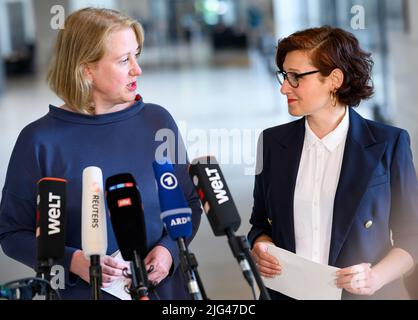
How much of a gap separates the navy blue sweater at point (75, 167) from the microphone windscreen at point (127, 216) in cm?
50

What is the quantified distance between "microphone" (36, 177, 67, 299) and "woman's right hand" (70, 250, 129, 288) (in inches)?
12.5

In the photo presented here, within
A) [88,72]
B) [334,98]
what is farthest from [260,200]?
[88,72]

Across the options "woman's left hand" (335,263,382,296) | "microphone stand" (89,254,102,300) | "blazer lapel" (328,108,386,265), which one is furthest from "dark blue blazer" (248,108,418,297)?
"microphone stand" (89,254,102,300)

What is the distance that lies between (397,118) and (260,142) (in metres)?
5.98

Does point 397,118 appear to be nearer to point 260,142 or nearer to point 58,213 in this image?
point 260,142

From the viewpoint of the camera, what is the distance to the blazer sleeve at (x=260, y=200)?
2225 mm

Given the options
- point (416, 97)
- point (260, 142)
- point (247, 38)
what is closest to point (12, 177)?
point (260, 142)

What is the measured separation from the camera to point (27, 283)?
1520 mm

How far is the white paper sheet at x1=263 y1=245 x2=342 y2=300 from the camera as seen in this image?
1967 mm

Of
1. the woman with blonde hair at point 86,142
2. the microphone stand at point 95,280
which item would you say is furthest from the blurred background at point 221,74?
the microphone stand at point 95,280

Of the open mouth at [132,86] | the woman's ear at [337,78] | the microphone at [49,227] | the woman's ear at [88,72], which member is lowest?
the microphone at [49,227]

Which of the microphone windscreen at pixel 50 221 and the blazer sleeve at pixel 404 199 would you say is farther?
the blazer sleeve at pixel 404 199

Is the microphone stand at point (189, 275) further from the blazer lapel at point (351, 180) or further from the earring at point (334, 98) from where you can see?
the earring at point (334, 98)
